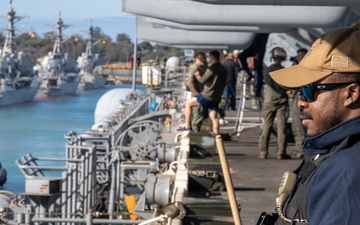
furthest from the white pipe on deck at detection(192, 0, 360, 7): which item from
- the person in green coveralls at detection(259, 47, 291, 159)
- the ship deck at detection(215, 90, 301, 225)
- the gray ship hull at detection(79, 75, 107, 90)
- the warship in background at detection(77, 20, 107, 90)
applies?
the gray ship hull at detection(79, 75, 107, 90)

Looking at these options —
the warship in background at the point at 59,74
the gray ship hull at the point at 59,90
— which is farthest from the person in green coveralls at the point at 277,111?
the gray ship hull at the point at 59,90

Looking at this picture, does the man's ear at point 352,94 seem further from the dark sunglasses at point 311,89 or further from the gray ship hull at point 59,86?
the gray ship hull at point 59,86

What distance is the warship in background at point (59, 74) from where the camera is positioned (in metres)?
142

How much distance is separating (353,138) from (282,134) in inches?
414

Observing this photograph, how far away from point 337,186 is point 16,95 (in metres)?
122

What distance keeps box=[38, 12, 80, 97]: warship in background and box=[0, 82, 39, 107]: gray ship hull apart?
10750 mm

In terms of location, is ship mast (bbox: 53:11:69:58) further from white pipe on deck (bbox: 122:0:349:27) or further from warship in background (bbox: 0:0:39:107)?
white pipe on deck (bbox: 122:0:349:27)

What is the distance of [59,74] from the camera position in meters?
145

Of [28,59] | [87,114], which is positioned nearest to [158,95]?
[87,114]

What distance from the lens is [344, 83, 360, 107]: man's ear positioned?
3135mm

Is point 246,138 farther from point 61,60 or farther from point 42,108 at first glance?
point 61,60

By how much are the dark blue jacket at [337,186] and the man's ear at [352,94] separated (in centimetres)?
6

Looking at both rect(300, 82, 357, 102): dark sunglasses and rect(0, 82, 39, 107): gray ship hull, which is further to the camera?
rect(0, 82, 39, 107): gray ship hull

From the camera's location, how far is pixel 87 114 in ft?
379
